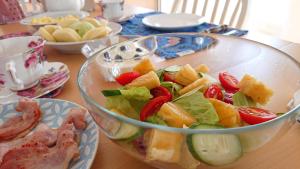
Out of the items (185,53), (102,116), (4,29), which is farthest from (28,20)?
(102,116)

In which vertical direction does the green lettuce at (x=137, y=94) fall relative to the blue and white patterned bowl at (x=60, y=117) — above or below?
above

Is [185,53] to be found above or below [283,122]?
below

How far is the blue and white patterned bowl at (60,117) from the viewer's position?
0.43m

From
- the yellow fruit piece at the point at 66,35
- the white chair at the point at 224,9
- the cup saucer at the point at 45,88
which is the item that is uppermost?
the yellow fruit piece at the point at 66,35

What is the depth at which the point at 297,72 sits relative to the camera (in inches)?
17.7

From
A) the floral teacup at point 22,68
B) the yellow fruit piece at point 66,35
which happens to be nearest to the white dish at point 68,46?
the yellow fruit piece at point 66,35

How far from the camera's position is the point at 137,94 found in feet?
1.34

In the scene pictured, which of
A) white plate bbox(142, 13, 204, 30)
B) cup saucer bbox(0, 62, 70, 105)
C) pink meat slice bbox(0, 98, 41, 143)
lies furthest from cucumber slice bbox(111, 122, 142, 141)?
white plate bbox(142, 13, 204, 30)

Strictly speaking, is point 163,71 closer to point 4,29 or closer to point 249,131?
point 249,131

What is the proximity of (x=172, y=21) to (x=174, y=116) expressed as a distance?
77 cm

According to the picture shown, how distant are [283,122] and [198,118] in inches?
3.8

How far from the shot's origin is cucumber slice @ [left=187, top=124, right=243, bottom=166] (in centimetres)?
30

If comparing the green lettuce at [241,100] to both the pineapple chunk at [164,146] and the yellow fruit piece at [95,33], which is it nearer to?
the pineapple chunk at [164,146]

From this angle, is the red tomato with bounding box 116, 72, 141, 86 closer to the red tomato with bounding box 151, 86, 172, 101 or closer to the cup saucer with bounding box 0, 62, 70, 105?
the red tomato with bounding box 151, 86, 172, 101
